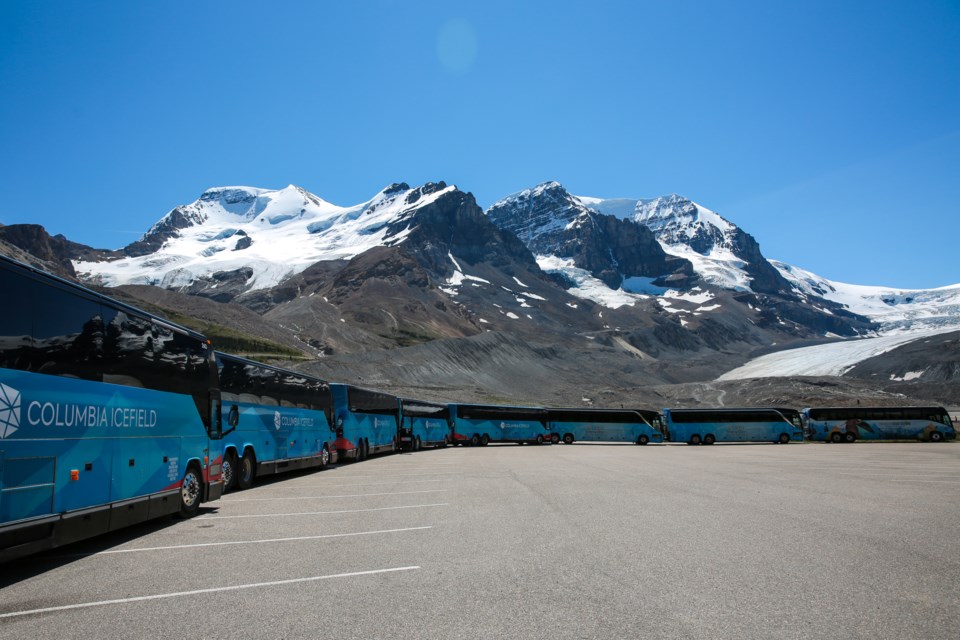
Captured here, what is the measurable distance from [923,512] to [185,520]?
15.0 metres

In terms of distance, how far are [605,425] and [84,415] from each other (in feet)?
189

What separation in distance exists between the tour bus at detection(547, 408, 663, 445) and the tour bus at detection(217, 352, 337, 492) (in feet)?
129

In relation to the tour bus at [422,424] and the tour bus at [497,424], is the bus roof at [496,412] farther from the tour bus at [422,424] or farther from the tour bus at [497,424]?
the tour bus at [422,424]

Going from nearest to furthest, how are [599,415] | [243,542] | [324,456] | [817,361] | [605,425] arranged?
1. [243,542]
2. [324,456]
3. [605,425]
4. [599,415]
5. [817,361]

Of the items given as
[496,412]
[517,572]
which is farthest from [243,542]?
[496,412]

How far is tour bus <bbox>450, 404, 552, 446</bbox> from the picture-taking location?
6006cm

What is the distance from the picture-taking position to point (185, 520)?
14289mm

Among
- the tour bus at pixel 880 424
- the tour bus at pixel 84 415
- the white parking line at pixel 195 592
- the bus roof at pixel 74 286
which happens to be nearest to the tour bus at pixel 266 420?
the tour bus at pixel 84 415

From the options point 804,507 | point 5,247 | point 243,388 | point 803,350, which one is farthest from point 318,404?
point 803,350

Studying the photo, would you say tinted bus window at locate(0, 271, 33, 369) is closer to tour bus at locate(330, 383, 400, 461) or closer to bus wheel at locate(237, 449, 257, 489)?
bus wheel at locate(237, 449, 257, 489)

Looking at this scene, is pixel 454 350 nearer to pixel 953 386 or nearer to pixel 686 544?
pixel 953 386

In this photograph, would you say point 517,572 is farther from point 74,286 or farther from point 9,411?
point 74,286

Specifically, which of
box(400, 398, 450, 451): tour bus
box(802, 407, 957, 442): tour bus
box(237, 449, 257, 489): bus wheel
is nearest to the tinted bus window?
box(237, 449, 257, 489): bus wheel

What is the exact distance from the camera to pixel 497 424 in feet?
202
